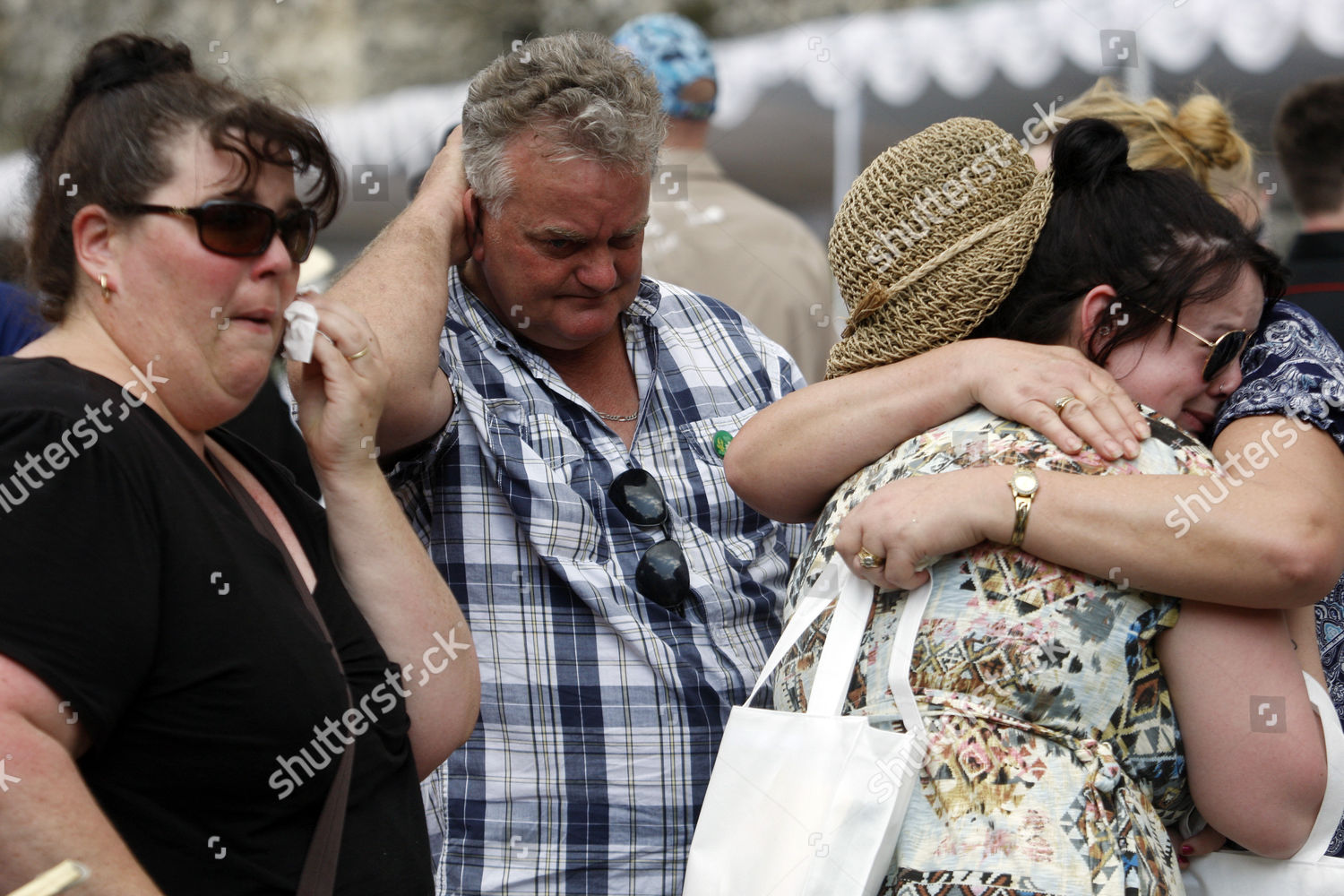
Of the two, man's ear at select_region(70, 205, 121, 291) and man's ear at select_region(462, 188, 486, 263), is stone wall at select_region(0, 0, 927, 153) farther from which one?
man's ear at select_region(70, 205, 121, 291)

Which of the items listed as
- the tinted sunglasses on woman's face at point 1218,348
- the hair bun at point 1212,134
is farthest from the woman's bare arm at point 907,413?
the hair bun at point 1212,134

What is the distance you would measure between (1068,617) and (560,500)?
0.96 m

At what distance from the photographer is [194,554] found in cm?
143

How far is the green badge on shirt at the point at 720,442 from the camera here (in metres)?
2.39

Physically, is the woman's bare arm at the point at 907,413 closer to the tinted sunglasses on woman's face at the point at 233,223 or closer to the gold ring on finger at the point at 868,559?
the gold ring on finger at the point at 868,559

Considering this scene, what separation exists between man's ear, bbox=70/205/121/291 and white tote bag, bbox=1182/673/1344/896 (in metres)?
1.49

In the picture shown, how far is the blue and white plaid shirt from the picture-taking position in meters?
2.12

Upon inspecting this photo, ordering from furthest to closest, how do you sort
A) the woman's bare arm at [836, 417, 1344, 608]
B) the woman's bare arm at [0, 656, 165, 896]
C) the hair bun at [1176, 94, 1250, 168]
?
the hair bun at [1176, 94, 1250, 168], the woman's bare arm at [836, 417, 1344, 608], the woman's bare arm at [0, 656, 165, 896]

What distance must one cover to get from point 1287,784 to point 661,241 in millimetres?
2610

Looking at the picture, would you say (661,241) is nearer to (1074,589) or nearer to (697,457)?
(697,457)

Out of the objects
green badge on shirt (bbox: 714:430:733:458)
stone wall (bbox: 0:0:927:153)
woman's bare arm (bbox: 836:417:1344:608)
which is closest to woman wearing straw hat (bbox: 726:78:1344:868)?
woman's bare arm (bbox: 836:417:1344:608)

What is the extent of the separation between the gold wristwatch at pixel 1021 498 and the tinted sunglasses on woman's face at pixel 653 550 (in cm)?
83

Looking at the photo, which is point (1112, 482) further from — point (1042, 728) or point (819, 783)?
point (819, 783)

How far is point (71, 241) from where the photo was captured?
1.52m
